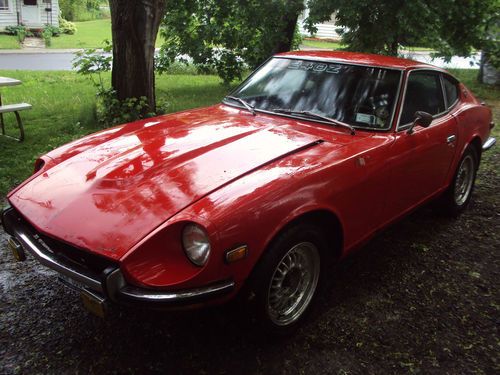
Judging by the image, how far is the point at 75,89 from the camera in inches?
409

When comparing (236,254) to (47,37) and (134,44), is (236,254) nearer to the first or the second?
(134,44)

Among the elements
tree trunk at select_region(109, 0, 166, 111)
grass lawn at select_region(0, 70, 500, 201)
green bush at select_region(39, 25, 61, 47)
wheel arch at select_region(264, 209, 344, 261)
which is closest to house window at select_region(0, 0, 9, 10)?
green bush at select_region(39, 25, 61, 47)

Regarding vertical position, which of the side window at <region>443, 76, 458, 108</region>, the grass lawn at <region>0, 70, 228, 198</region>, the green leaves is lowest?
the grass lawn at <region>0, 70, 228, 198</region>

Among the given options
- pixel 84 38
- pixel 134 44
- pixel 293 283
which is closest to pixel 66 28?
pixel 84 38

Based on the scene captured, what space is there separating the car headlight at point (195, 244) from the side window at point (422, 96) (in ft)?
6.46

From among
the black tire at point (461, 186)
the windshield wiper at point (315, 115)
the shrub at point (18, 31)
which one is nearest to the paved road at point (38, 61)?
the shrub at point (18, 31)

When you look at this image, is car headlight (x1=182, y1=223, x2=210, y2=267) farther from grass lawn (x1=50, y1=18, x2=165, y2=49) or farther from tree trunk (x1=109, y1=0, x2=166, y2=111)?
grass lawn (x1=50, y1=18, x2=165, y2=49)

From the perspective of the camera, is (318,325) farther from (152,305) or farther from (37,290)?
(37,290)

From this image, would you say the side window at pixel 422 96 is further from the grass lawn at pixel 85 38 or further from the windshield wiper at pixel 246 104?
the grass lawn at pixel 85 38

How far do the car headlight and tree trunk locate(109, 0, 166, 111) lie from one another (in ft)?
15.4

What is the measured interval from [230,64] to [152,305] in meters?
9.00

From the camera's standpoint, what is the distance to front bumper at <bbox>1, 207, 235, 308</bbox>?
215 centimetres

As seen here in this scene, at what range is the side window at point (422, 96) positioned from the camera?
363 cm

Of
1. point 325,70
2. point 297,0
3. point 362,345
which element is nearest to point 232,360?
point 362,345
